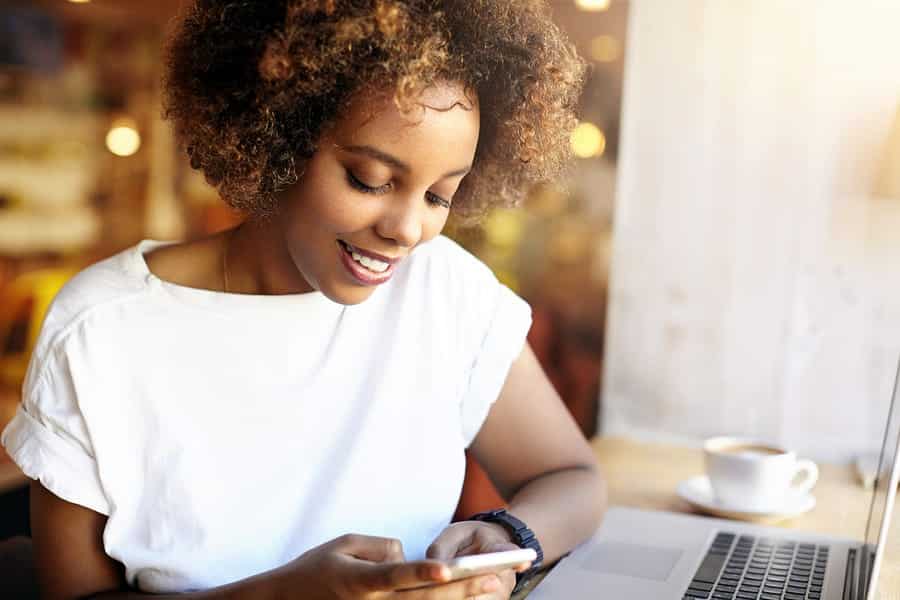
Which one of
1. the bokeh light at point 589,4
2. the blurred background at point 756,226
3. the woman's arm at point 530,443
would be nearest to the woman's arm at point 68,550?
the woman's arm at point 530,443

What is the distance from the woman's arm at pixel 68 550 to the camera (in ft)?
3.18

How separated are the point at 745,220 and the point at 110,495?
1111 mm

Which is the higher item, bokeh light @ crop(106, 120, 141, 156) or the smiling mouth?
bokeh light @ crop(106, 120, 141, 156)

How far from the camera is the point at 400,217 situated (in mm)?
941

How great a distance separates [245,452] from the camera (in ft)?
3.51

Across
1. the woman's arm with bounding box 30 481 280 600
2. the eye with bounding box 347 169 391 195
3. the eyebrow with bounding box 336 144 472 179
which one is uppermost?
the eyebrow with bounding box 336 144 472 179

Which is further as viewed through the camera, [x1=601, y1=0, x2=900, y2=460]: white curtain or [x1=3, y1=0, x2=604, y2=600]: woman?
[x1=601, y1=0, x2=900, y2=460]: white curtain

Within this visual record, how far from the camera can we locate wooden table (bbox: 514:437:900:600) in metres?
1.30

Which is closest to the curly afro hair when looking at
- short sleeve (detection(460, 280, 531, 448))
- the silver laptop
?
short sleeve (detection(460, 280, 531, 448))

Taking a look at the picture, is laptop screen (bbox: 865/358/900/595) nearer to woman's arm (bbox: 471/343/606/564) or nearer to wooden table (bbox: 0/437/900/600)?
wooden table (bbox: 0/437/900/600)

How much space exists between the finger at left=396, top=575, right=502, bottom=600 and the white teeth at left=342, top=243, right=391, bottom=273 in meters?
0.32

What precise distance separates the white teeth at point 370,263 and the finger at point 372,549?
27 cm

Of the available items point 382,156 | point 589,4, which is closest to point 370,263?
point 382,156

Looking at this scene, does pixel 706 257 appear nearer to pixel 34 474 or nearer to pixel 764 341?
pixel 764 341
